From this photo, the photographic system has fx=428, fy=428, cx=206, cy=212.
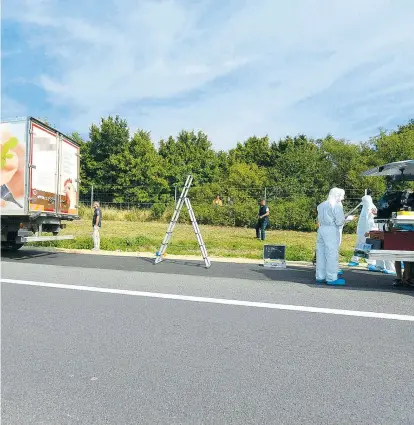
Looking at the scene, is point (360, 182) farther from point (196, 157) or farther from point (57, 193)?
point (196, 157)

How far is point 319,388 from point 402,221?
460 centimetres

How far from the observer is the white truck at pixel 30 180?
10414 millimetres

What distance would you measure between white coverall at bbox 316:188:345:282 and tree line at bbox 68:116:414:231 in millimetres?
7106

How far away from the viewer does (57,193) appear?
1169cm

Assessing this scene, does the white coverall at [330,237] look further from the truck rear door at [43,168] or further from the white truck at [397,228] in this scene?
the truck rear door at [43,168]

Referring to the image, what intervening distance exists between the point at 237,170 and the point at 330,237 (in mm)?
26590

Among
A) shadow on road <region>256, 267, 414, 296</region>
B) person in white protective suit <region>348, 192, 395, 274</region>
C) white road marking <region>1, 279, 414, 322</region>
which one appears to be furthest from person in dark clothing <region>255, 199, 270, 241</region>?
white road marking <region>1, 279, 414, 322</region>

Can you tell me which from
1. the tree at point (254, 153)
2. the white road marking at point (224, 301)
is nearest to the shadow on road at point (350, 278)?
the white road marking at point (224, 301)

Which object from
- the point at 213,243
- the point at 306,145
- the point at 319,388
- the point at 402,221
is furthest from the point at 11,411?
the point at 306,145

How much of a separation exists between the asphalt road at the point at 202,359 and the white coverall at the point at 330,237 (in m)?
0.89

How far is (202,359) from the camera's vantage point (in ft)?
12.6

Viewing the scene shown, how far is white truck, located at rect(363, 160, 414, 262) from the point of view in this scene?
23.0ft

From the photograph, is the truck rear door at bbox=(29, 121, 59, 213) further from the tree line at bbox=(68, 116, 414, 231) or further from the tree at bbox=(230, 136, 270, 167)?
the tree at bbox=(230, 136, 270, 167)

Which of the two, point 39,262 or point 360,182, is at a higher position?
point 360,182
